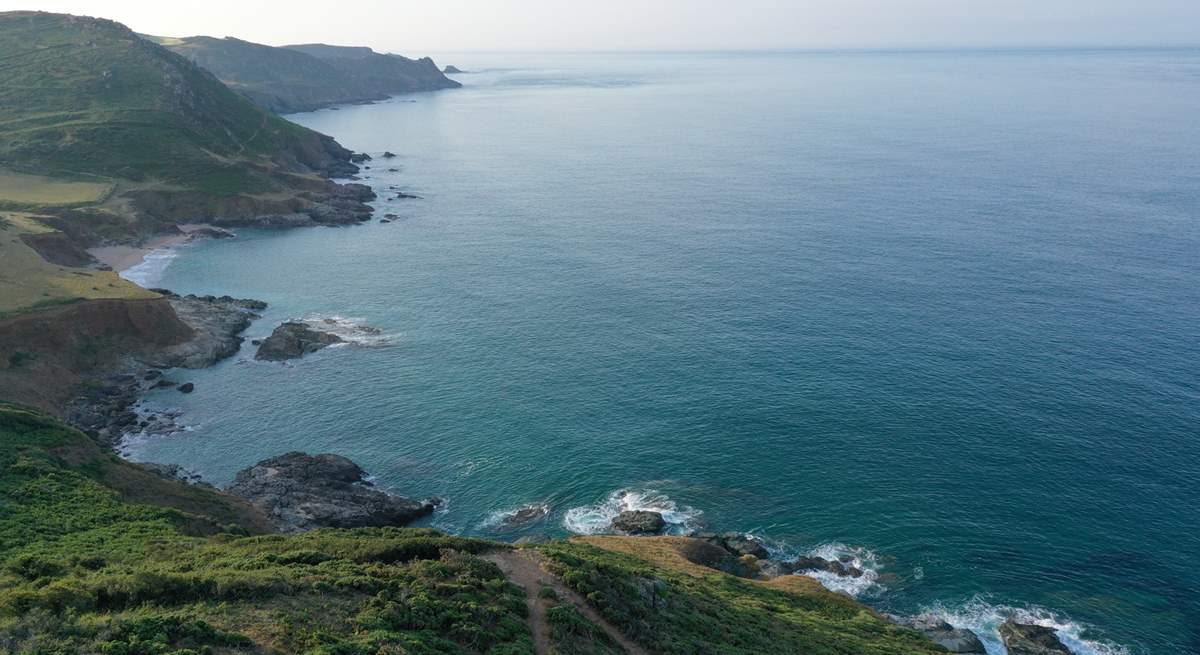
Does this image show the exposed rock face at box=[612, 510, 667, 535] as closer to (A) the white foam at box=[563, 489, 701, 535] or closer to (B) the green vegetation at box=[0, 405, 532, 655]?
(A) the white foam at box=[563, 489, 701, 535]

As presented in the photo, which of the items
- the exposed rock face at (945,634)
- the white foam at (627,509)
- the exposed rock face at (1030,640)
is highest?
the exposed rock face at (1030,640)

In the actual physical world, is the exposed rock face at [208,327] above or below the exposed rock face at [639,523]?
above

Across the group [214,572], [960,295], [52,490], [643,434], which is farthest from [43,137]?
[960,295]

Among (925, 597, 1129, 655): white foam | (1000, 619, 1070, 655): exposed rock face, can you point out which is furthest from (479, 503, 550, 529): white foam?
(1000, 619, 1070, 655): exposed rock face

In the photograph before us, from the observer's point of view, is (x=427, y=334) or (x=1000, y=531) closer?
(x=1000, y=531)

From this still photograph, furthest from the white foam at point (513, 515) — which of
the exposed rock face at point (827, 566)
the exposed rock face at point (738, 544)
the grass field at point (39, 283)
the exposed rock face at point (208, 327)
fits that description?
the grass field at point (39, 283)

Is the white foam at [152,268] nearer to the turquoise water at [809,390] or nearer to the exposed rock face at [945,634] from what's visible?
the turquoise water at [809,390]

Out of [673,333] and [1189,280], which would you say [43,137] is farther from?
[1189,280]
